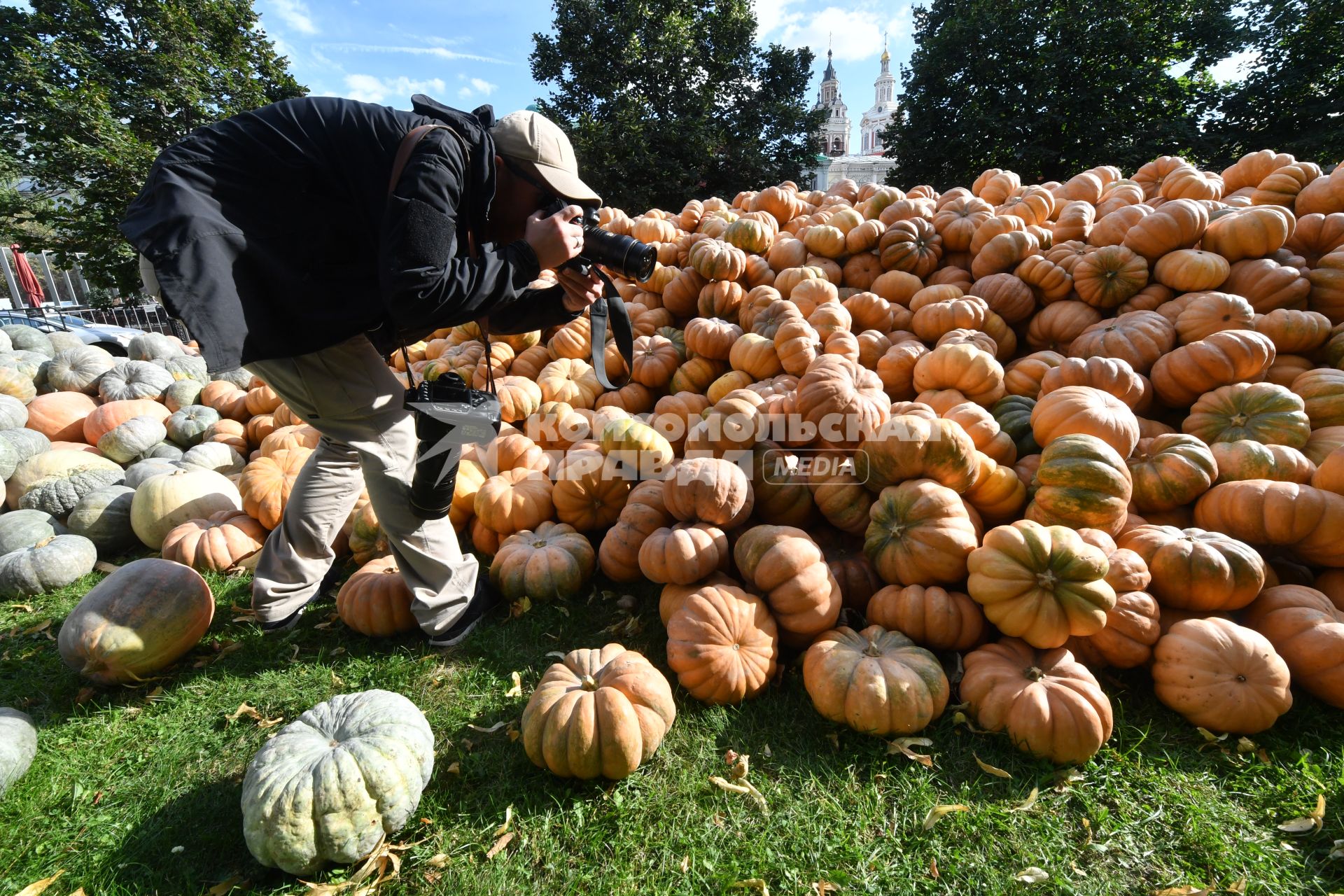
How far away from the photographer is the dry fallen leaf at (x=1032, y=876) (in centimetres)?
193

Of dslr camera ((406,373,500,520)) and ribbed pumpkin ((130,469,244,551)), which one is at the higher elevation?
dslr camera ((406,373,500,520))

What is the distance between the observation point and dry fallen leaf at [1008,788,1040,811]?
2.16 meters

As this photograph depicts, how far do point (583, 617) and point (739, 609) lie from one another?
1075mm

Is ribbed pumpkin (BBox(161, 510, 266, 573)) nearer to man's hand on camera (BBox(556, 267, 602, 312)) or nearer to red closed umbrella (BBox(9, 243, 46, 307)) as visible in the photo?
man's hand on camera (BBox(556, 267, 602, 312))

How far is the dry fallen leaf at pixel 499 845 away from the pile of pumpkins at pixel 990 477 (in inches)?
10.9

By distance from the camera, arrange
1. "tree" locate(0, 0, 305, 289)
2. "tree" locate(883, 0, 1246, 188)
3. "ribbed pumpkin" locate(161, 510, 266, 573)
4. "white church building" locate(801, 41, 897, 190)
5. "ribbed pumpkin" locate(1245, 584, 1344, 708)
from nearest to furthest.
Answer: "ribbed pumpkin" locate(1245, 584, 1344, 708) → "ribbed pumpkin" locate(161, 510, 266, 573) → "tree" locate(0, 0, 305, 289) → "tree" locate(883, 0, 1246, 188) → "white church building" locate(801, 41, 897, 190)

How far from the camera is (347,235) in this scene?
94.3 inches

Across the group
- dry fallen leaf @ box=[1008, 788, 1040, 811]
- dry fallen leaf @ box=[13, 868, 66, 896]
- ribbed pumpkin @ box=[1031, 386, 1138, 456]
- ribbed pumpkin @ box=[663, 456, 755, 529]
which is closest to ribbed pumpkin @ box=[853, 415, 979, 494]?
ribbed pumpkin @ box=[1031, 386, 1138, 456]

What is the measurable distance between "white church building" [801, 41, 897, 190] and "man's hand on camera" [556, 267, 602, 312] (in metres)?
43.0

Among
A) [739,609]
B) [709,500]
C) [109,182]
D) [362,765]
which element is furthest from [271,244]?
[109,182]

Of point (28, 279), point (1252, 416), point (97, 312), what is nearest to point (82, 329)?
point (28, 279)

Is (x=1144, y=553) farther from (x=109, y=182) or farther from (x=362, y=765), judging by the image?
(x=109, y=182)

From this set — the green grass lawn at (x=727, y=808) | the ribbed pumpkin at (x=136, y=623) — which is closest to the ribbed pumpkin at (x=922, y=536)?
the green grass lawn at (x=727, y=808)

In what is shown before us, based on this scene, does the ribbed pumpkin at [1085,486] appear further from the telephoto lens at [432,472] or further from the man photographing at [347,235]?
the telephoto lens at [432,472]
